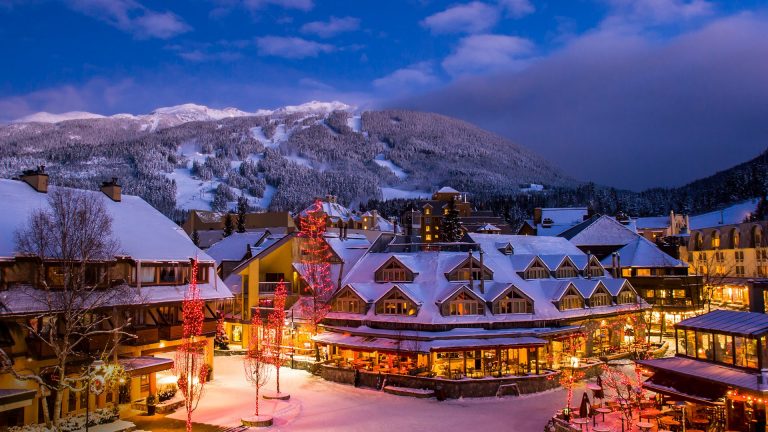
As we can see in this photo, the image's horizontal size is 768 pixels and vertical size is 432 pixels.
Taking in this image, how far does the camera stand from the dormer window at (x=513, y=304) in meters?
43.0

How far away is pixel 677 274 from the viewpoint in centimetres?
6181

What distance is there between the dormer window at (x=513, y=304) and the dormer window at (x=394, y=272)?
6951 mm

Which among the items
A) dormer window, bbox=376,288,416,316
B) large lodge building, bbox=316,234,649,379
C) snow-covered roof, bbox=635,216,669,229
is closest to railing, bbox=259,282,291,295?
large lodge building, bbox=316,234,649,379

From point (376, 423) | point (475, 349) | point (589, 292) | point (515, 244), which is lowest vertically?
point (376, 423)

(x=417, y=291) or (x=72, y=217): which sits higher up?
(x=72, y=217)

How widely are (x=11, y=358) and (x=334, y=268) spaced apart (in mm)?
29018

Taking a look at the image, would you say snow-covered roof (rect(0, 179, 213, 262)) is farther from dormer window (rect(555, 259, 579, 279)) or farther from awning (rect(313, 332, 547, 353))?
dormer window (rect(555, 259, 579, 279))

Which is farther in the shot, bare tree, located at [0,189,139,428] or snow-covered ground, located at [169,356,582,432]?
snow-covered ground, located at [169,356,582,432]

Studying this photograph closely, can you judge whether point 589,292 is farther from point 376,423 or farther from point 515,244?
point 376,423

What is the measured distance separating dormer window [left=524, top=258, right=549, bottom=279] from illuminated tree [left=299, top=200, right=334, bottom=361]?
667 inches

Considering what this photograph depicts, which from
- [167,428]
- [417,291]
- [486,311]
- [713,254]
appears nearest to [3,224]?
[167,428]

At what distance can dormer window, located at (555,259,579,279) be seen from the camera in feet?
167

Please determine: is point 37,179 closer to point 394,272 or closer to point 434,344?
point 394,272

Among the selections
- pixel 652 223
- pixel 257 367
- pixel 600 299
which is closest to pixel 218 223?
pixel 652 223
